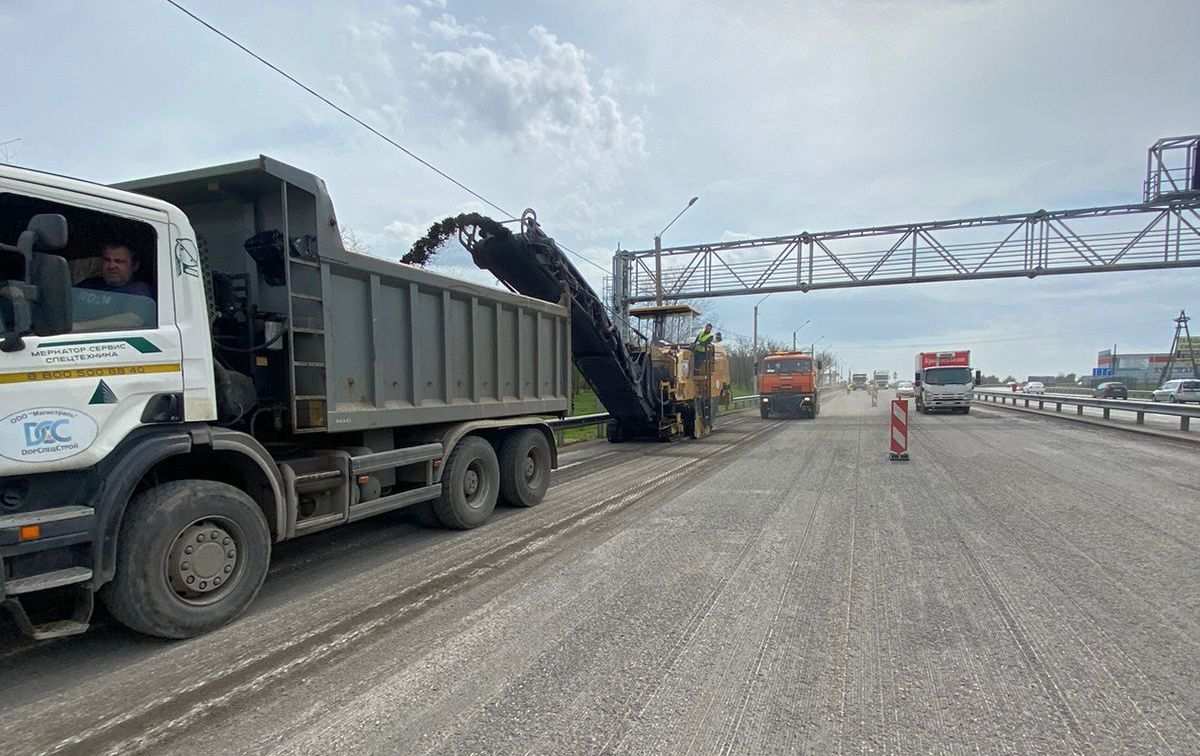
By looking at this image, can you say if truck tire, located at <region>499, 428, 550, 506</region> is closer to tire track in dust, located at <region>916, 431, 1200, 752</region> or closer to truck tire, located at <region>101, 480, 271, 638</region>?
truck tire, located at <region>101, 480, 271, 638</region>

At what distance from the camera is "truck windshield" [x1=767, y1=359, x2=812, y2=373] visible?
84.6ft

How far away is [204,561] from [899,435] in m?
11.2

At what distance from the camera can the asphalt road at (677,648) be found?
9.05 feet

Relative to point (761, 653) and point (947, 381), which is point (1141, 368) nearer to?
point (947, 381)

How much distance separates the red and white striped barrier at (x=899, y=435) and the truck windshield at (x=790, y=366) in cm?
1432

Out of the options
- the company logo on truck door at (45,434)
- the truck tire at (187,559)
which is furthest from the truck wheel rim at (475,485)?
the company logo on truck door at (45,434)

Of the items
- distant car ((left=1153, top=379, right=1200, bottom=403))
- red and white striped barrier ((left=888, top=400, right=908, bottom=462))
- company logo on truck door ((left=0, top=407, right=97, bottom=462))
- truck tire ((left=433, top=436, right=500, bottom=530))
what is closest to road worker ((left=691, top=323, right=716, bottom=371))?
red and white striped barrier ((left=888, top=400, right=908, bottom=462))

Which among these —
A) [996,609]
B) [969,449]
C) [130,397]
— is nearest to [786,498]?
[996,609]

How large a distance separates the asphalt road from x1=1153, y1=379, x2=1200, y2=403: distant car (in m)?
34.5

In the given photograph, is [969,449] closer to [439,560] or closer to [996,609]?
[996,609]

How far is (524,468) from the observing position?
7.56 meters

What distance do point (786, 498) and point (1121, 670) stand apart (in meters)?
4.76

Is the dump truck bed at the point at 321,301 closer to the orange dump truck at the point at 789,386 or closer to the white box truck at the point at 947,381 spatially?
the orange dump truck at the point at 789,386

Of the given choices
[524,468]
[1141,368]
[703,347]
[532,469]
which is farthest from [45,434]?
[1141,368]
